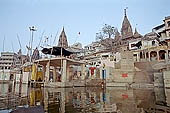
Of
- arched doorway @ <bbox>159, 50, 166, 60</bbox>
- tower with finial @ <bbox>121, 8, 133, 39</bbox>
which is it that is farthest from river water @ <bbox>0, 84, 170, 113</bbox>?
tower with finial @ <bbox>121, 8, 133, 39</bbox>

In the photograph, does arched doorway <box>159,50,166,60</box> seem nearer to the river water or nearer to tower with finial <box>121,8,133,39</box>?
tower with finial <box>121,8,133,39</box>

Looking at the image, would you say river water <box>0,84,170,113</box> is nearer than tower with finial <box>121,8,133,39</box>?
Yes

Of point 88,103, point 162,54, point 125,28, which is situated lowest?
point 88,103

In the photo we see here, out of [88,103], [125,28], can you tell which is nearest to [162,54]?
[125,28]

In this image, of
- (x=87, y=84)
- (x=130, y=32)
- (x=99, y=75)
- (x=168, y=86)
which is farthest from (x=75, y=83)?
(x=130, y=32)

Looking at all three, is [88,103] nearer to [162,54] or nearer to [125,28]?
[162,54]

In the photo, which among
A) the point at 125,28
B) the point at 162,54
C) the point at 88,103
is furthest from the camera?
the point at 125,28

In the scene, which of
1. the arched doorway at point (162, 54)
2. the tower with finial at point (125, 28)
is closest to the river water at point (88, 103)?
the arched doorway at point (162, 54)

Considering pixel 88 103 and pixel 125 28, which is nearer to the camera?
pixel 88 103

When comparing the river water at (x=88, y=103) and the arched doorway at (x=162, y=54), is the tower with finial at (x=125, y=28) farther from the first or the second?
the river water at (x=88, y=103)

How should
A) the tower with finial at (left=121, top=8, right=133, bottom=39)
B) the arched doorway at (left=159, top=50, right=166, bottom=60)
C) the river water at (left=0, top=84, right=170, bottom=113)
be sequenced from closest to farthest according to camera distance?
the river water at (left=0, top=84, right=170, bottom=113) → the arched doorway at (left=159, top=50, right=166, bottom=60) → the tower with finial at (left=121, top=8, right=133, bottom=39)

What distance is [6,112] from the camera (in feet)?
23.0

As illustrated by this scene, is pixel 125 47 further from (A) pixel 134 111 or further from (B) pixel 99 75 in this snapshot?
(A) pixel 134 111

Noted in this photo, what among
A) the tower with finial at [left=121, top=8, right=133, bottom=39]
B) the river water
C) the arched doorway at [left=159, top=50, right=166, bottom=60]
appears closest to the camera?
the river water
